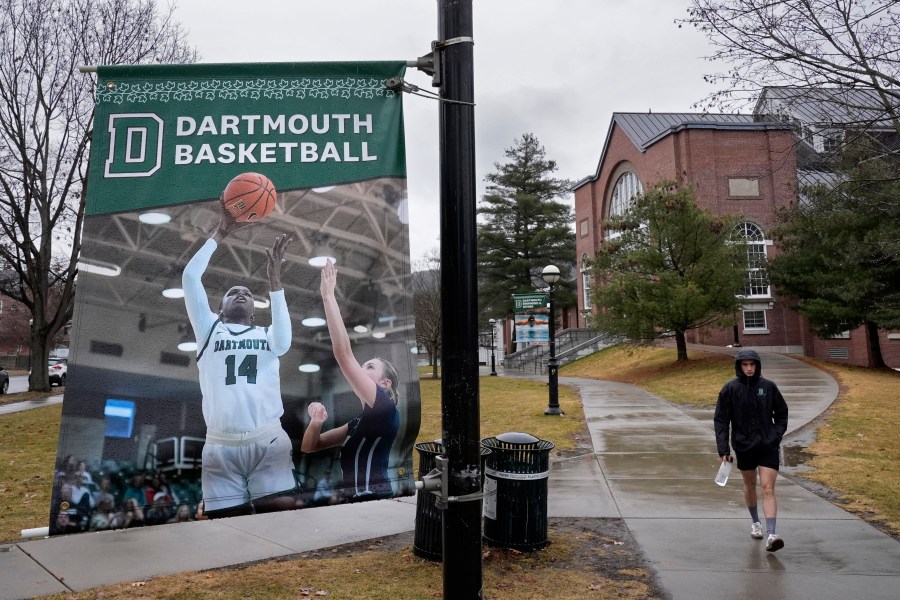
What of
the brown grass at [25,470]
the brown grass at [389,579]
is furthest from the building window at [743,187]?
the brown grass at [389,579]

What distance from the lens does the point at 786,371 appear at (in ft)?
78.3

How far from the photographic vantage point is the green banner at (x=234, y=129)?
332 cm

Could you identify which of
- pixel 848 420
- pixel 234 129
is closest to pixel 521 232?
pixel 848 420

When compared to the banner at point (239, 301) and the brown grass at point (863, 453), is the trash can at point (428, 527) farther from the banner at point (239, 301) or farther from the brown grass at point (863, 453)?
the brown grass at point (863, 453)

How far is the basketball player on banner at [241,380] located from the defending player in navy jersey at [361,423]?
0.61 ft

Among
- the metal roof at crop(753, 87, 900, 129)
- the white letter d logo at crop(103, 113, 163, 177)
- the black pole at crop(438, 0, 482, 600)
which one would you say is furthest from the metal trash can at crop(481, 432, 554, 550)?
the metal roof at crop(753, 87, 900, 129)

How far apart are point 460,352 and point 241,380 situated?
3.47 feet

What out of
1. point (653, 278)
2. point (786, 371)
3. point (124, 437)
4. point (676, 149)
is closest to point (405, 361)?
point (124, 437)

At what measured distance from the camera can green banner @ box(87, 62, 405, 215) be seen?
3.32 m

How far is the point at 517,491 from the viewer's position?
6.05 meters

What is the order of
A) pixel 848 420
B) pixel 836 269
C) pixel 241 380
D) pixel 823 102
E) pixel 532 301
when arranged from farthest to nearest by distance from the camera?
1. pixel 836 269
2. pixel 532 301
3. pixel 848 420
4. pixel 823 102
5. pixel 241 380

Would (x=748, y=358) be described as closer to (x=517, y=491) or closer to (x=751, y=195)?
(x=517, y=491)

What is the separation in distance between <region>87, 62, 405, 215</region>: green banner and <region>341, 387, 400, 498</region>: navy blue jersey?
3.79ft

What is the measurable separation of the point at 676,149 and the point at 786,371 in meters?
17.3
